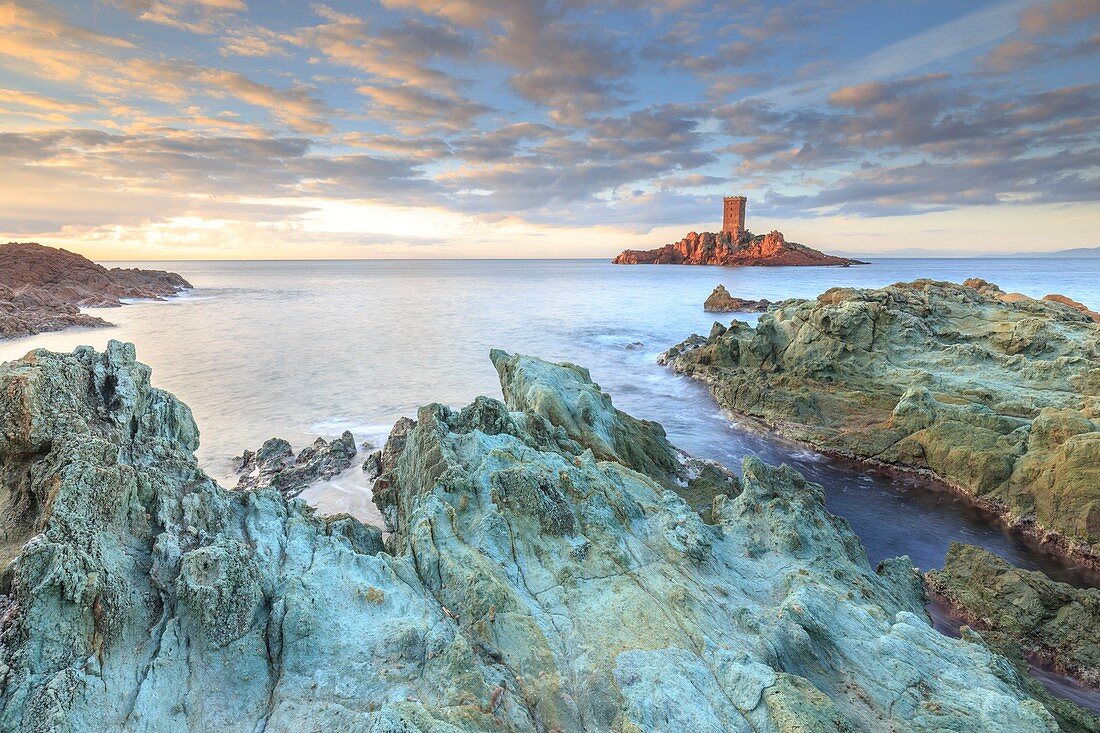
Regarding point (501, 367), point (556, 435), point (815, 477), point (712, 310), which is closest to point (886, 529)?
point (815, 477)

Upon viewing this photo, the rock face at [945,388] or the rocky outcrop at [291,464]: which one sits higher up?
the rock face at [945,388]

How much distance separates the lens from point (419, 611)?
5172mm

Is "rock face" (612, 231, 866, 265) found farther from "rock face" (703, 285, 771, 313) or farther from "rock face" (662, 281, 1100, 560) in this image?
"rock face" (662, 281, 1100, 560)

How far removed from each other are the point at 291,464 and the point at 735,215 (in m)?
161

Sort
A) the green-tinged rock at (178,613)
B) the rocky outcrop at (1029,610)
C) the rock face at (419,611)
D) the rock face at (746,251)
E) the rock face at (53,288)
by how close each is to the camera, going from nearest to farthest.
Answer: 1. the green-tinged rock at (178,613)
2. the rock face at (419,611)
3. the rocky outcrop at (1029,610)
4. the rock face at (53,288)
5. the rock face at (746,251)

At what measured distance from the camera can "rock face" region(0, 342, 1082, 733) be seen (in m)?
4.00

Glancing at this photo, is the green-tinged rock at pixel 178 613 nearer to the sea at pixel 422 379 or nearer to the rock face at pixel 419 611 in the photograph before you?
the rock face at pixel 419 611

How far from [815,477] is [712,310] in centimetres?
3946

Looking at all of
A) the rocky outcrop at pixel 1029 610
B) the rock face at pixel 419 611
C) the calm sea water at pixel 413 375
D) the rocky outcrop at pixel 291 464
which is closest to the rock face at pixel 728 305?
the calm sea water at pixel 413 375

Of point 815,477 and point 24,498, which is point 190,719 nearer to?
point 24,498

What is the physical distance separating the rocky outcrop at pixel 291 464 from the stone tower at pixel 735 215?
156528 millimetres

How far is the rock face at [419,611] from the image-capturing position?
4.00 meters

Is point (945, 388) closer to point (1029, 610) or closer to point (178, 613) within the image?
point (1029, 610)

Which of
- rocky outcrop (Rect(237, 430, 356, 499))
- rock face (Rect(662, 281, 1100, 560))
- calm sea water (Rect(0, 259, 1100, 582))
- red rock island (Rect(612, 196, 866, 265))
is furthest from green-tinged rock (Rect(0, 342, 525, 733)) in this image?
red rock island (Rect(612, 196, 866, 265))
